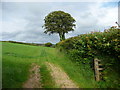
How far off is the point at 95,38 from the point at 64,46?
293 centimetres

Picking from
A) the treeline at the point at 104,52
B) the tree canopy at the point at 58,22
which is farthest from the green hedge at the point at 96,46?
the tree canopy at the point at 58,22

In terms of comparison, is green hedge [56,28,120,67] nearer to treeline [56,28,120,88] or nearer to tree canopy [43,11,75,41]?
treeline [56,28,120,88]

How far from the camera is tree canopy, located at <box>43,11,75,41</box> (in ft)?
90.3

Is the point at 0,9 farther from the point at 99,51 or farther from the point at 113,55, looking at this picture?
the point at 113,55

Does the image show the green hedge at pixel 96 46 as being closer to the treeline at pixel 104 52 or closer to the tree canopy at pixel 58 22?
the treeline at pixel 104 52

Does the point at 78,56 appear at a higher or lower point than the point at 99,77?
higher

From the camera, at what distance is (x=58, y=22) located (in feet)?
88.4

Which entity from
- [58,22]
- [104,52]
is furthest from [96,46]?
[58,22]

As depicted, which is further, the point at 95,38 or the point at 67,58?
the point at 67,58

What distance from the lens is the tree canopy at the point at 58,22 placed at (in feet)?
90.3

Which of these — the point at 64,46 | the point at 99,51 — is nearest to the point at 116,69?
the point at 99,51

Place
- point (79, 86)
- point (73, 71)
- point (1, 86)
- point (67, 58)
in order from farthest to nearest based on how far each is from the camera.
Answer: point (67, 58) → point (73, 71) → point (79, 86) → point (1, 86)

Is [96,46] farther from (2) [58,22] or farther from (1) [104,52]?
(2) [58,22]

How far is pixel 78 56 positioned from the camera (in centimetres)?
590
